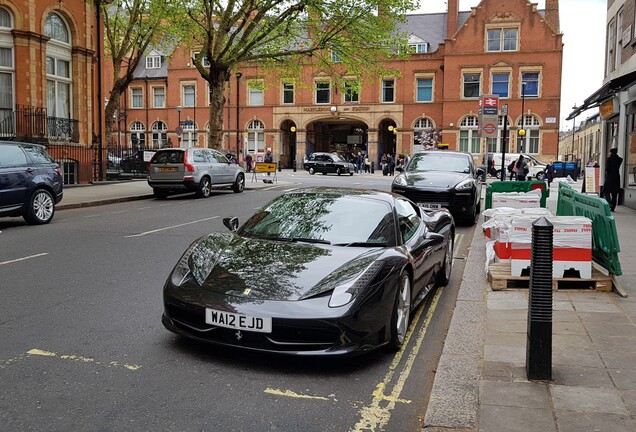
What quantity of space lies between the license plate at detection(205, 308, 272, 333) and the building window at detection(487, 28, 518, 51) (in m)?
52.6

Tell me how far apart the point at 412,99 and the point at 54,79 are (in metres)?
37.8

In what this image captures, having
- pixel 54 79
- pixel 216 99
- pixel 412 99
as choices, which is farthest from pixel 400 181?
pixel 412 99

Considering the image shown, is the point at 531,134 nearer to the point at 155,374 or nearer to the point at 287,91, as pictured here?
the point at 287,91

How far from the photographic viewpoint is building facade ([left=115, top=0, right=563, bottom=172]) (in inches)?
2015

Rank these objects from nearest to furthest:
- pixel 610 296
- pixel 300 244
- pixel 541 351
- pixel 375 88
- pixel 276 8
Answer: pixel 541 351 < pixel 300 244 < pixel 610 296 < pixel 276 8 < pixel 375 88

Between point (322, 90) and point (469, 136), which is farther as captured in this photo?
point (322, 90)

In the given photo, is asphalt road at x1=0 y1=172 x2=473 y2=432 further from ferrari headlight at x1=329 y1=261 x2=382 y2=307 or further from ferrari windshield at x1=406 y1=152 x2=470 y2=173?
ferrari windshield at x1=406 y1=152 x2=470 y2=173

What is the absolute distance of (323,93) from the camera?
57656 millimetres

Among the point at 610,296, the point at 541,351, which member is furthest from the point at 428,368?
the point at 610,296

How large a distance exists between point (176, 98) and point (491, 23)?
31.4m

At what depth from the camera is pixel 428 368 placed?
468 centimetres

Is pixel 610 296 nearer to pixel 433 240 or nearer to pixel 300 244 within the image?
pixel 433 240

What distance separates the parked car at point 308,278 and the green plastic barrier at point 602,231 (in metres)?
2.04

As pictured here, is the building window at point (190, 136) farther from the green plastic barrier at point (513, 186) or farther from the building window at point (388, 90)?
the green plastic barrier at point (513, 186)
